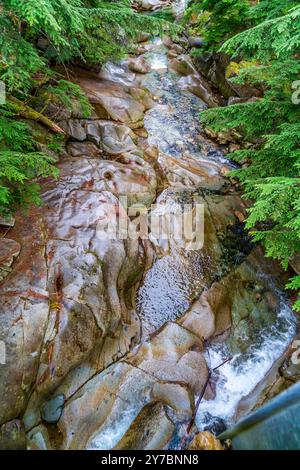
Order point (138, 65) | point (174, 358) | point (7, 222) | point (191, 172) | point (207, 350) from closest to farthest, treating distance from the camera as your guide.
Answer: point (174, 358)
point (7, 222)
point (207, 350)
point (191, 172)
point (138, 65)

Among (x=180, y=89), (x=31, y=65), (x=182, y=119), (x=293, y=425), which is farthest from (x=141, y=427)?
(x=180, y=89)

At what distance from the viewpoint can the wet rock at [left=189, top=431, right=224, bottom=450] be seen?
3.90 meters

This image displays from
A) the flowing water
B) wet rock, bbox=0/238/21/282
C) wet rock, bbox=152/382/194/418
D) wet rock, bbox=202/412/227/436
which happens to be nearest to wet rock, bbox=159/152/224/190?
Result: the flowing water

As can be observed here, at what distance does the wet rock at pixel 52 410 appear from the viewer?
3.96 meters

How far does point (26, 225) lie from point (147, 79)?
33.9 feet

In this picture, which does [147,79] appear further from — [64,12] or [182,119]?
A: [64,12]

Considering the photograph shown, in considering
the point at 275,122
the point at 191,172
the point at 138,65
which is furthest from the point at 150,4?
the point at 275,122

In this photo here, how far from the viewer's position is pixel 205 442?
13.0 feet

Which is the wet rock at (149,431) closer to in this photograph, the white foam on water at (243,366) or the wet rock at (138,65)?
the white foam on water at (243,366)

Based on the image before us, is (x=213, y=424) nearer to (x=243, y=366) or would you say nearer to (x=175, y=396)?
(x=175, y=396)

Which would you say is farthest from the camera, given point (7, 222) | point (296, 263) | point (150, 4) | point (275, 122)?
point (150, 4)

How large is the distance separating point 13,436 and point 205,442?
2663mm

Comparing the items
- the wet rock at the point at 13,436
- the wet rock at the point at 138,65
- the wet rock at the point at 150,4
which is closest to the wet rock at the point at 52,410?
the wet rock at the point at 13,436
